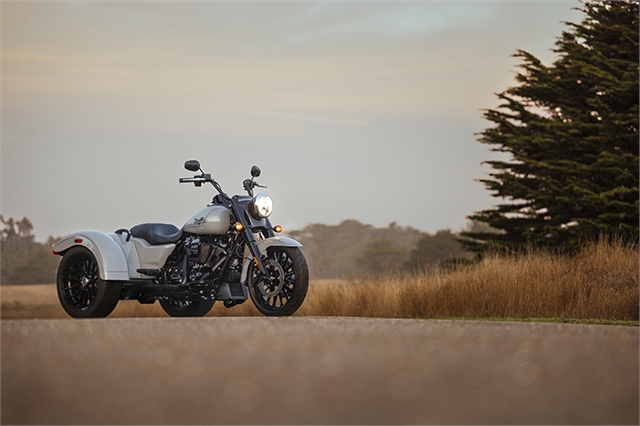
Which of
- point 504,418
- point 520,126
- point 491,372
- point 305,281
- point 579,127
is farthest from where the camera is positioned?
point 520,126

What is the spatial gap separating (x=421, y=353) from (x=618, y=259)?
1076 centimetres

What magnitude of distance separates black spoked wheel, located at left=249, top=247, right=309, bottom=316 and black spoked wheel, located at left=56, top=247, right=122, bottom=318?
2.12m

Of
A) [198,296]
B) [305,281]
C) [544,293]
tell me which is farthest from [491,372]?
[544,293]

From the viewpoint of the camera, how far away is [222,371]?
17.0ft

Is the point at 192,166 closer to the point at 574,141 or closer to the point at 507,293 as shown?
the point at 507,293

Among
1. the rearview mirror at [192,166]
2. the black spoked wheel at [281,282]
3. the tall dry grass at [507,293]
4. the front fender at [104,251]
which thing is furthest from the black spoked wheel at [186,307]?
the tall dry grass at [507,293]

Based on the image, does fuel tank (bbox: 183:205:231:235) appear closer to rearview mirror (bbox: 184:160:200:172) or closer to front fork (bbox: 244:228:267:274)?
front fork (bbox: 244:228:267:274)

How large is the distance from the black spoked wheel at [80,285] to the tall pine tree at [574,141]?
19.4 metres

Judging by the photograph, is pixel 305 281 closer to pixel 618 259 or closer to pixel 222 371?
pixel 222 371

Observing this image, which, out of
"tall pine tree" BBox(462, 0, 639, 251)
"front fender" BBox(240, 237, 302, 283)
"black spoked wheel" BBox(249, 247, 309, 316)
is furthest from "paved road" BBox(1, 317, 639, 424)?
"tall pine tree" BBox(462, 0, 639, 251)

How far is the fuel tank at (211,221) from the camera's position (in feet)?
35.5

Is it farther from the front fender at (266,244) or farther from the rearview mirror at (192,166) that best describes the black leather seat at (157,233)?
the front fender at (266,244)

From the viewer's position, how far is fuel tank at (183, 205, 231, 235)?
1082 centimetres

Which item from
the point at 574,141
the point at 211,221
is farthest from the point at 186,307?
the point at 574,141
